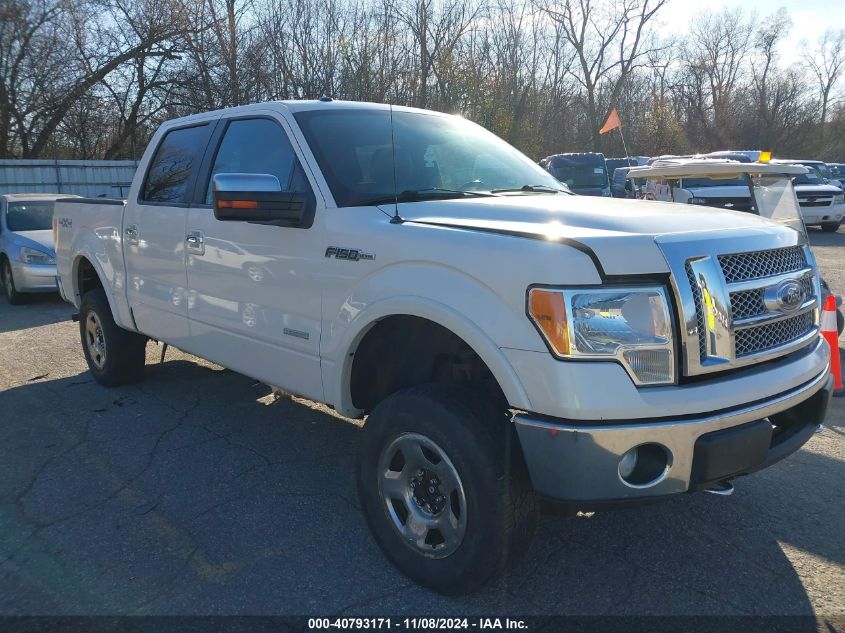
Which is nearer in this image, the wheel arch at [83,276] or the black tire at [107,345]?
the black tire at [107,345]

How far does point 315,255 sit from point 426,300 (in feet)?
2.78

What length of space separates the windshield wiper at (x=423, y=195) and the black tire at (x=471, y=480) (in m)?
1.01

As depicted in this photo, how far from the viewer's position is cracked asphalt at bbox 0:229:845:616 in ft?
9.50

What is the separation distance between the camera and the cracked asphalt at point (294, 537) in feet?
9.50

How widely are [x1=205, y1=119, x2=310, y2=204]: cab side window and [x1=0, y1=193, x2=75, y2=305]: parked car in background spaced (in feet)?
21.6

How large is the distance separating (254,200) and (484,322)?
1.35 meters

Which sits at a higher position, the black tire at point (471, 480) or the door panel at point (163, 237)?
the door panel at point (163, 237)

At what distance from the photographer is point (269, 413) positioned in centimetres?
528

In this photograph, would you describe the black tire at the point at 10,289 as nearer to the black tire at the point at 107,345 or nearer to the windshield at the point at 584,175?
the black tire at the point at 107,345

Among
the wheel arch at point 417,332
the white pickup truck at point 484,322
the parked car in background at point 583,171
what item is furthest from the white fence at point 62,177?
the wheel arch at point 417,332

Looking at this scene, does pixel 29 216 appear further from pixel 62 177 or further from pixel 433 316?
pixel 433 316

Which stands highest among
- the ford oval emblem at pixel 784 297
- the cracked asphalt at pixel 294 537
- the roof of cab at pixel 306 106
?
the roof of cab at pixel 306 106

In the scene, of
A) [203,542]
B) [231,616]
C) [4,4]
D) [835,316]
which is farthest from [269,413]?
[4,4]

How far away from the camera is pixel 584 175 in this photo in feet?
57.3
